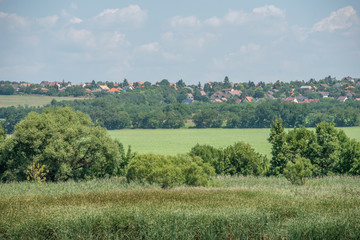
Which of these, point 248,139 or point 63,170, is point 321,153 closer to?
point 63,170

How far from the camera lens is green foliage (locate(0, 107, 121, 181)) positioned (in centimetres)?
3819

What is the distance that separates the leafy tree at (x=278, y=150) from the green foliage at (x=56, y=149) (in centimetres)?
1734

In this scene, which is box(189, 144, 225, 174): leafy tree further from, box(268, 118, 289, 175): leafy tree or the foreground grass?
the foreground grass

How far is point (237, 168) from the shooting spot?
47.8 m

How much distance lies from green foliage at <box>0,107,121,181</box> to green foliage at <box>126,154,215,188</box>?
8.15 metres

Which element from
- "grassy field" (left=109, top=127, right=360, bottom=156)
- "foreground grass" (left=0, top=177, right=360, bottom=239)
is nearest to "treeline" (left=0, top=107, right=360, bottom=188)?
"foreground grass" (left=0, top=177, right=360, bottom=239)

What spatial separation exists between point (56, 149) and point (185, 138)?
7464 centimetres

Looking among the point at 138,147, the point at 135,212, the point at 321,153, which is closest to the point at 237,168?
the point at 321,153

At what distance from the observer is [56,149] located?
3828 cm

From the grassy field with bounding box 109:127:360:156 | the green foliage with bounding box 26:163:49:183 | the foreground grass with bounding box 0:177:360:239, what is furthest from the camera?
the grassy field with bounding box 109:127:360:156

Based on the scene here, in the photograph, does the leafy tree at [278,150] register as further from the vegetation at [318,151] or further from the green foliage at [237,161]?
the green foliage at [237,161]

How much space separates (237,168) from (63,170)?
1965 cm

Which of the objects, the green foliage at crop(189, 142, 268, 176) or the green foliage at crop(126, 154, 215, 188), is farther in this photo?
the green foliage at crop(189, 142, 268, 176)

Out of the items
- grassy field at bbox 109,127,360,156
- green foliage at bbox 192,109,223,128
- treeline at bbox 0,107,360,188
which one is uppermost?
treeline at bbox 0,107,360,188
